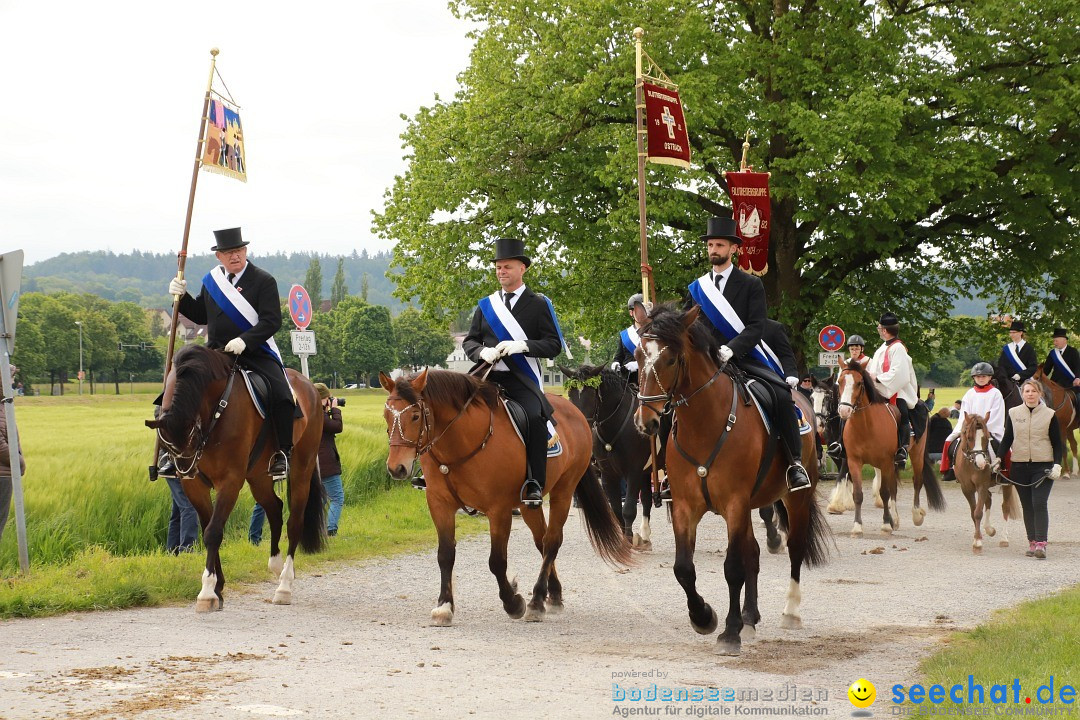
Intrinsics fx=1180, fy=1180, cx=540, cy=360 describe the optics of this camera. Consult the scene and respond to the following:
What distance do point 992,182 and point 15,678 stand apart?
23.9m

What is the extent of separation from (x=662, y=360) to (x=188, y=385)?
4209 millimetres

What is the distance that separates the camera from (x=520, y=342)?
32.9 ft

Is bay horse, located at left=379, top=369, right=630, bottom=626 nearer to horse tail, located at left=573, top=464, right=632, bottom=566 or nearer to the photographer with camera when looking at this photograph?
horse tail, located at left=573, top=464, right=632, bottom=566

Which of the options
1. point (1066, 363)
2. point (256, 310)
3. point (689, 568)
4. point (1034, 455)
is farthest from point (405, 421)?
point (1066, 363)

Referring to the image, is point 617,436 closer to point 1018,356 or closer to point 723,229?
point 723,229

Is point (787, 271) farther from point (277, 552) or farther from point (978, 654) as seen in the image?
point (978, 654)

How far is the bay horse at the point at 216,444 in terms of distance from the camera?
10016 mm

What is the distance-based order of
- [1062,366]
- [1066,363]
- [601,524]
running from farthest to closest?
[1066,363] → [1062,366] → [601,524]

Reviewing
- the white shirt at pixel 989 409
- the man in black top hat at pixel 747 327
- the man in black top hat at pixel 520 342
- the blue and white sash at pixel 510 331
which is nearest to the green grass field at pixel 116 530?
the man in black top hat at pixel 520 342

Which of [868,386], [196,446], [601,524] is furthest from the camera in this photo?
[868,386]

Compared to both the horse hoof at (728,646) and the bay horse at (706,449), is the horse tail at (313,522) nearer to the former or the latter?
the bay horse at (706,449)

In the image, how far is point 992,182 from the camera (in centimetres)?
2627

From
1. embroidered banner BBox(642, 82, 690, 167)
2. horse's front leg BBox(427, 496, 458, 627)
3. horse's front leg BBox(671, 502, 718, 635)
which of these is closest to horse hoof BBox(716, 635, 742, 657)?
horse's front leg BBox(671, 502, 718, 635)

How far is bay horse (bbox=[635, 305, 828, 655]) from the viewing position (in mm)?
8477
